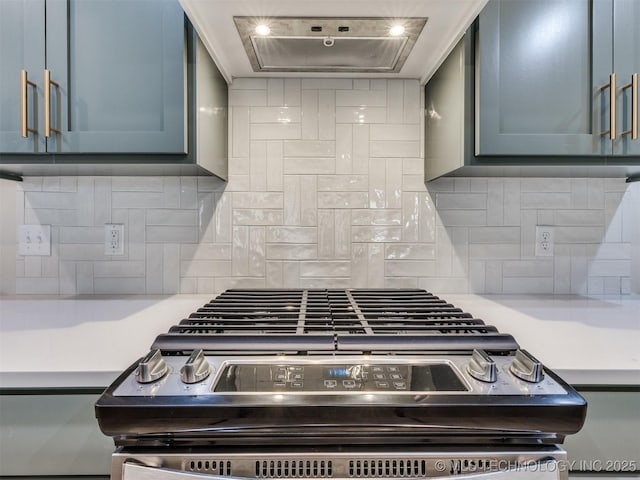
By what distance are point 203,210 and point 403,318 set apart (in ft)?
2.90

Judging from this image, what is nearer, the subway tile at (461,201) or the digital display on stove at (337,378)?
the digital display on stove at (337,378)

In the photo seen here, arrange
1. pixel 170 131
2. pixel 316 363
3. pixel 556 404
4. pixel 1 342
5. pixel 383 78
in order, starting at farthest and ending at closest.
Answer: pixel 383 78 → pixel 170 131 → pixel 1 342 → pixel 316 363 → pixel 556 404

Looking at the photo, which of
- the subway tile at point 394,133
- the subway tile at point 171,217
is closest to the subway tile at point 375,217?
the subway tile at point 394,133

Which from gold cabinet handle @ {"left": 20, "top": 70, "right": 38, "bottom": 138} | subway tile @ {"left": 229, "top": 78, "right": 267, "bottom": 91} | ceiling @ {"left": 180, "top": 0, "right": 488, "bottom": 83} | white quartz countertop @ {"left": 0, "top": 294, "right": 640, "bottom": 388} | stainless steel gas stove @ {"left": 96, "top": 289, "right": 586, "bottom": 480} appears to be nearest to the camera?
stainless steel gas stove @ {"left": 96, "top": 289, "right": 586, "bottom": 480}

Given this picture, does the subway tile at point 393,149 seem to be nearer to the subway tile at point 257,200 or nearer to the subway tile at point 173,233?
the subway tile at point 257,200

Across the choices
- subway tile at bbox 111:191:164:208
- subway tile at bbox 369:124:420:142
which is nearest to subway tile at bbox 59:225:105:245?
subway tile at bbox 111:191:164:208

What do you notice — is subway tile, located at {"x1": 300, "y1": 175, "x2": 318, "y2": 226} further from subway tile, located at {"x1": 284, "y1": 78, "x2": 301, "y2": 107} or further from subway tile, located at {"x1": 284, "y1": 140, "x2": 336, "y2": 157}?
subway tile, located at {"x1": 284, "y1": 78, "x2": 301, "y2": 107}

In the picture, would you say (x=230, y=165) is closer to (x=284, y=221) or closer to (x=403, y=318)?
(x=284, y=221)

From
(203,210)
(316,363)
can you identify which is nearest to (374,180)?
(203,210)

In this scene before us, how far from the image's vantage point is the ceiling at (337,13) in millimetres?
976

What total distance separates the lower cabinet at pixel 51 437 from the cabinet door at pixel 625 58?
149 cm

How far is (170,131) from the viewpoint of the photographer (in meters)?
1.11

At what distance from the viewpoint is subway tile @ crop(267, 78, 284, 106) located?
1.48 metres

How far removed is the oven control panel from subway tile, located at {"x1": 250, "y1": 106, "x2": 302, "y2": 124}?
39.1 inches
